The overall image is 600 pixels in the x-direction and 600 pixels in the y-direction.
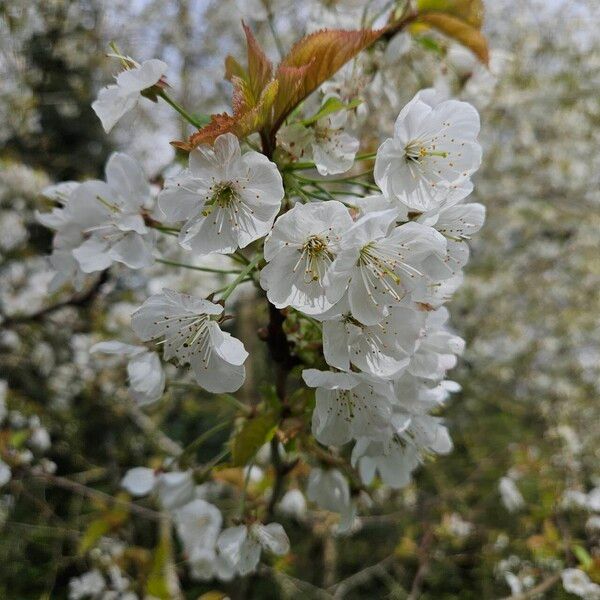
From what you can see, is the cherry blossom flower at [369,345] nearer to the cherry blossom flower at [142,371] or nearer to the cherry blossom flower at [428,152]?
the cherry blossom flower at [428,152]

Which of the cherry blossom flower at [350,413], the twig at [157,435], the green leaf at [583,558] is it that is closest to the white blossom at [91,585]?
the twig at [157,435]

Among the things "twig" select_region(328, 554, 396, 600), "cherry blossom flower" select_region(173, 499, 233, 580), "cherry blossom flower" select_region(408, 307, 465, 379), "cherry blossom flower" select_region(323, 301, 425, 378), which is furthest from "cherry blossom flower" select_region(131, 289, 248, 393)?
"twig" select_region(328, 554, 396, 600)

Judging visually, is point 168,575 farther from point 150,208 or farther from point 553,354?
point 553,354

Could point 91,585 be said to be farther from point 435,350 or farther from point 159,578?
point 435,350

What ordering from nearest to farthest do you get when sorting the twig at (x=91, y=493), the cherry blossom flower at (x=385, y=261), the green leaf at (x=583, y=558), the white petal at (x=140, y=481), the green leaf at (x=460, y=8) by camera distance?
the cherry blossom flower at (x=385, y=261)
the green leaf at (x=460, y=8)
the white petal at (x=140, y=481)
the green leaf at (x=583, y=558)
the twig at (x=91, y=493)

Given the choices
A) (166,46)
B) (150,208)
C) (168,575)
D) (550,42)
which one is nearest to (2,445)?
(168,575)

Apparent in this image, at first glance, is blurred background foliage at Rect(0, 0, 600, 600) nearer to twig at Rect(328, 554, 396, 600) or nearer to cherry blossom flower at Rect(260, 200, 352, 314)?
twig at Rect(328, 554, 396, 600)
